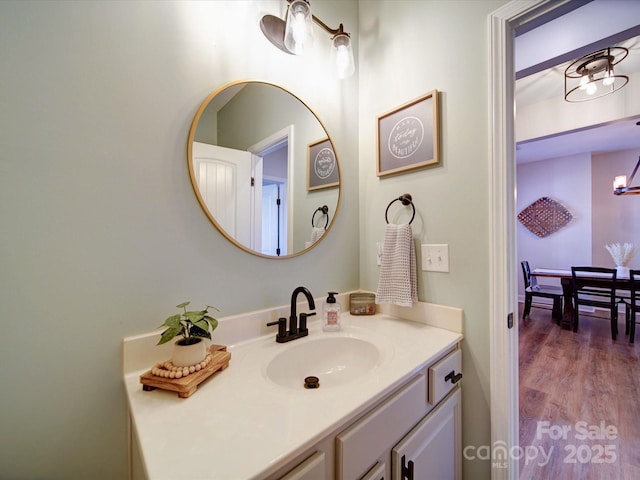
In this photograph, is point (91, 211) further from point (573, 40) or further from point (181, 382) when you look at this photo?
point (573, 40)

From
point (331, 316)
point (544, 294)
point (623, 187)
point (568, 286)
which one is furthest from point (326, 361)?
point (623, 187)

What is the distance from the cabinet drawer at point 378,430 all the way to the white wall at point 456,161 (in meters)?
0.40

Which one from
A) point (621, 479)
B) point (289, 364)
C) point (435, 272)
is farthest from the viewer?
point (621, 479)

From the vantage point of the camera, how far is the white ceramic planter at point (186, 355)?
66cm

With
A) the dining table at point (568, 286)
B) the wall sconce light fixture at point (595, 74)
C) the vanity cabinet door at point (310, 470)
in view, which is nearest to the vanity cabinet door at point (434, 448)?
the vanity cabinet door at point (310, 470)

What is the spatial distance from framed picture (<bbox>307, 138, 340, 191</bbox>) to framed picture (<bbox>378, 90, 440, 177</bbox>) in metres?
0.24

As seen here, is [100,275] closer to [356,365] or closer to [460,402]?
[356,365]

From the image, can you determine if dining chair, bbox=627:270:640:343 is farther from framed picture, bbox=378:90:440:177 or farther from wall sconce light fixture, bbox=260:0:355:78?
wall sconce light fixture, bbox=260:0:355:78

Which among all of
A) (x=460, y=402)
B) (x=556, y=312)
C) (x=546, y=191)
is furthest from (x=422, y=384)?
(x=546, y=191)

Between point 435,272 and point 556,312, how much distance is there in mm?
4031

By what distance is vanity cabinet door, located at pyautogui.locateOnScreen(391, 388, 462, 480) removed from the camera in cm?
71

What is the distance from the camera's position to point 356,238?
142cm

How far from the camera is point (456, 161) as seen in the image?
1.06 meters

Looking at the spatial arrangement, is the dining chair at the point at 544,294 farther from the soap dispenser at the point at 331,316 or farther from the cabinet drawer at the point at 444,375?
the soap dispenser at the point at 331,316
